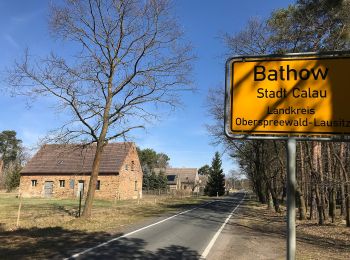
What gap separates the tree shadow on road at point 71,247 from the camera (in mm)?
11117

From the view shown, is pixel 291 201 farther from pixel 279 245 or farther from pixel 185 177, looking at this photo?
pixel 185 177

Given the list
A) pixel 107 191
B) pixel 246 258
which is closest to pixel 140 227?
pixel 246 258

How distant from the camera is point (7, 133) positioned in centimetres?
11494

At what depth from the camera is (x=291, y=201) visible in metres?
2.84

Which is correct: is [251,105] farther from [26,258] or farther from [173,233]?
[173,233]

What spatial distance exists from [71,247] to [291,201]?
426 inches

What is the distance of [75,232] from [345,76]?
15.0m

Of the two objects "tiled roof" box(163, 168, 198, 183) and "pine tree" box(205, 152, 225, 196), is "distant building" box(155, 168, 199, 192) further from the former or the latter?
"pine tree" box(205, 152, 225, 196)

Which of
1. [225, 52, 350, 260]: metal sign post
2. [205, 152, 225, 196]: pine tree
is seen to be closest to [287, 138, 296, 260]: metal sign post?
[225, 52, 350, 260]: metal sign post

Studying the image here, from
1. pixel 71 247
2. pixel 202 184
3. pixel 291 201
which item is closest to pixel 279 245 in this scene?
pixel 71 247

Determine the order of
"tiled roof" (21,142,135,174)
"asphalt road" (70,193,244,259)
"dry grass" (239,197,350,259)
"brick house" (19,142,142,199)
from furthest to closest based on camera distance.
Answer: "tiled roof" (21,142,135,174)
"brick house" (19,142,142,199)
"dry grass" (239,197,350,259)
"asphalt road" (70,193,244,259)

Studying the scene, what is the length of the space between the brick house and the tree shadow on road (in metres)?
34.4

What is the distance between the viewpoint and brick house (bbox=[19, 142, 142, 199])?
5112cm

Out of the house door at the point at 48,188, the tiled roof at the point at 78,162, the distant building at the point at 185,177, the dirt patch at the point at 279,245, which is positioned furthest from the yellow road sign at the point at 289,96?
the distant building at the point at 185,177
